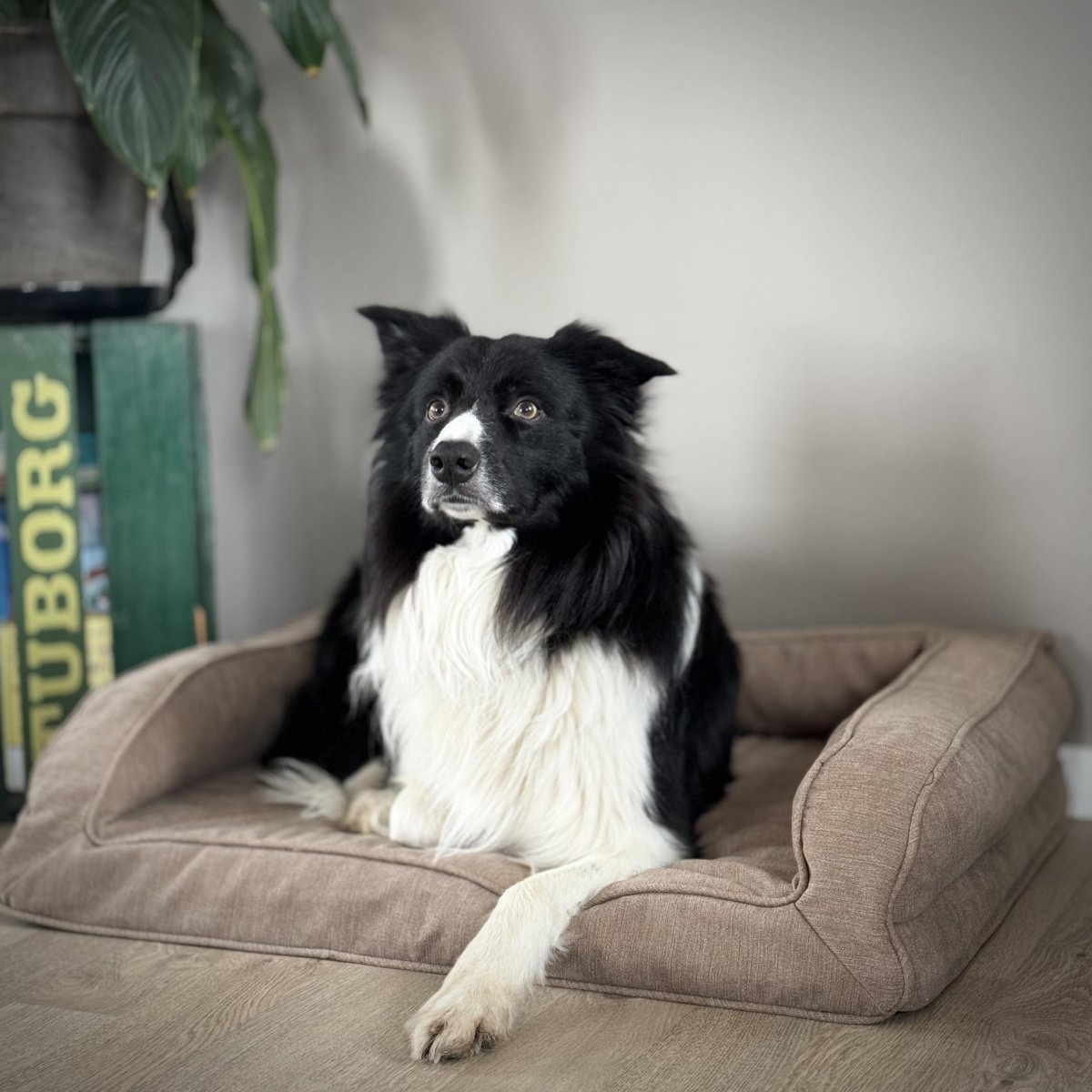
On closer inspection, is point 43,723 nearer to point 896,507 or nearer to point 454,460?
point 454,460

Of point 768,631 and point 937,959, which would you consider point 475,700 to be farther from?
point 768,631

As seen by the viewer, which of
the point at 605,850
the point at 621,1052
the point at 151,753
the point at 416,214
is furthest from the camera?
the point at 416,214

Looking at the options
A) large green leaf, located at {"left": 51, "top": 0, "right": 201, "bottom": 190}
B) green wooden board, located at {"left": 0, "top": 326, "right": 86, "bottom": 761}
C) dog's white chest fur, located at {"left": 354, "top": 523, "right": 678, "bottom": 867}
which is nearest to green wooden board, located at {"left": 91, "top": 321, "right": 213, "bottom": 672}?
green wooden board, located at {"left": 0, "top": 326, "right": 86, "bottom": 761}

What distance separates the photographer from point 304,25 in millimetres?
2803

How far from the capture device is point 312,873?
2.12 metres

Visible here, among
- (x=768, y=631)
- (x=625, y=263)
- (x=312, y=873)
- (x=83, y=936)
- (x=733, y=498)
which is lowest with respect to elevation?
(x=83, y=936)

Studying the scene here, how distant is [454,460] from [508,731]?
0.47 metres

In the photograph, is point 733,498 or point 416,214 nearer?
point 733,498

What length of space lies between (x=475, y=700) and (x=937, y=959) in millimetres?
822

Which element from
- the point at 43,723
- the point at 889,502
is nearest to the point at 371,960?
the point at 43,723

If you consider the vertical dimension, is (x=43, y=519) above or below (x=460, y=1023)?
above

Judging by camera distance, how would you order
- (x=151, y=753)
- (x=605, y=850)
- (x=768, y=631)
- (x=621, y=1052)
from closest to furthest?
(x=621, y=1052)
(x=605, y=850)
(x=151, y=753)
(x=768, y=631)

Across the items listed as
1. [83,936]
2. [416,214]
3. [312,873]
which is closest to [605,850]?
[312,873]

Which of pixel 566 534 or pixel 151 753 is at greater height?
pixel 566 534
